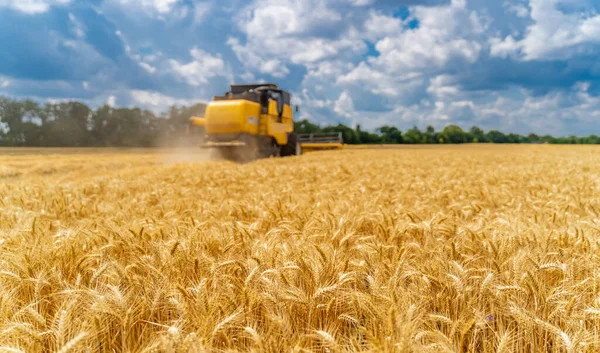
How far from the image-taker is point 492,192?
18.1ft

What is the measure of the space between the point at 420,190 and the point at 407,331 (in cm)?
494

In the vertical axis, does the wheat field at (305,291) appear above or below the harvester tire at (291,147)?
below

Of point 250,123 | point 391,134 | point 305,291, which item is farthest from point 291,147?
point 391,134

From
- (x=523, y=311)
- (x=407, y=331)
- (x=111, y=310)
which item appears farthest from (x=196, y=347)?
(x=523, y=311)

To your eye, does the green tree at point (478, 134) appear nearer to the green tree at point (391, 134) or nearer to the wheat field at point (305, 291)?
the green tree at point (391, 134)

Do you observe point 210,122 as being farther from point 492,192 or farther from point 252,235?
point 252,235

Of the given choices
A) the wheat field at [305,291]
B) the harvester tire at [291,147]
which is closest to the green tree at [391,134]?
the harvester tire at [291,147]

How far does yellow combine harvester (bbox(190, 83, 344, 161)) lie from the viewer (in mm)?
16453

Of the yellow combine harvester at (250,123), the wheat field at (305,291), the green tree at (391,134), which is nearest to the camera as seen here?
the wheat field at (305,291)

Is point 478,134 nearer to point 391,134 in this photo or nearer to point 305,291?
point 391,134

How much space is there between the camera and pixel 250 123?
17000mm

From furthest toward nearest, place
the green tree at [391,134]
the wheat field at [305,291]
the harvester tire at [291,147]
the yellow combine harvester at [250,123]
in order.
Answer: the green tree at [391,134], the harvester tire at [291,147], the yellow combine harvester at [250,123], the wheat field at [305,291]

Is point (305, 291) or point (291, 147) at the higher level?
point (291, 147)

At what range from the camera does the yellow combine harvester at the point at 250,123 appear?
1645 cm
